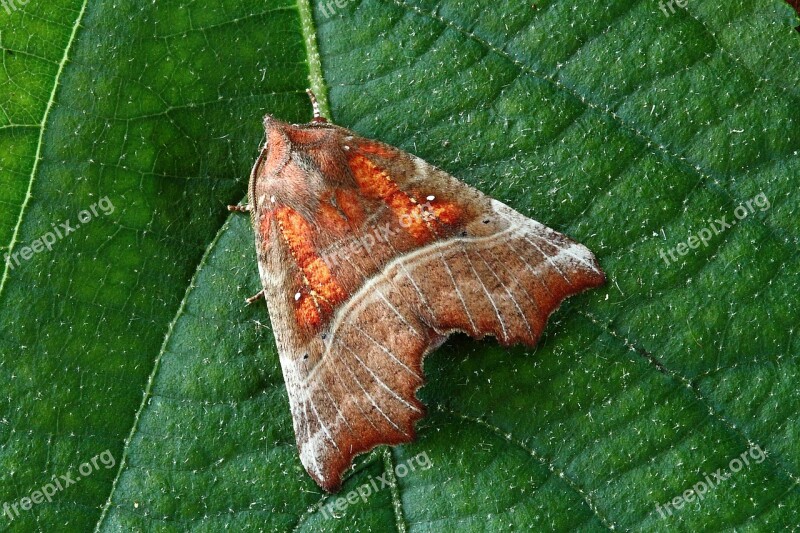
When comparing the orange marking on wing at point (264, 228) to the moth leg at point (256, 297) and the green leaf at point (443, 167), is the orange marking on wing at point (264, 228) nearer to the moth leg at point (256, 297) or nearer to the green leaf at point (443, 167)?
the green leaf at point (443, 167)

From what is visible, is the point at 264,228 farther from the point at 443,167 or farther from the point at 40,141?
the point at 40,141

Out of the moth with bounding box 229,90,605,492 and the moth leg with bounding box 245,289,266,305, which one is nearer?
the moth with bounding box 229,90,605,492

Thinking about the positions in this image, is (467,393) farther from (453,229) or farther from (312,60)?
(312,60)

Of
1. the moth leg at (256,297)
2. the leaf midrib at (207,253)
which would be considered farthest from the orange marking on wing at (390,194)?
the moth leg at (256,297)

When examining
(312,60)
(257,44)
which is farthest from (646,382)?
(257,44)

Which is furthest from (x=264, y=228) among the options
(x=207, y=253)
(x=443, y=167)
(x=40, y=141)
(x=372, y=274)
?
(x=40, y=141)

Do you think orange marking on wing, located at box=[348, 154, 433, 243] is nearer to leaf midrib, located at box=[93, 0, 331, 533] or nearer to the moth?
the moth

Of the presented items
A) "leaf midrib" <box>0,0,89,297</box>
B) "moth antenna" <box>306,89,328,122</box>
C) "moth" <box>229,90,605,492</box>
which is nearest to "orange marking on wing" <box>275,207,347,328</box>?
"moth" <box>229,90,605,492</box>
